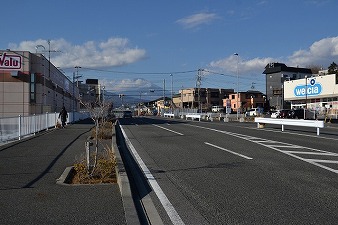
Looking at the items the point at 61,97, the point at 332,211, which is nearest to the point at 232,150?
the point at 332,211

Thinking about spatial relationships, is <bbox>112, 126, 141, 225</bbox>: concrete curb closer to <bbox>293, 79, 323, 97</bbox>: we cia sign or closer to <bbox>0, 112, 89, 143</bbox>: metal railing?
<bbox>0, 112, 89, 143</bbox>: metal railing

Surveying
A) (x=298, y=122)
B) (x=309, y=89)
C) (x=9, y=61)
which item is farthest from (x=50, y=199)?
(x=309, y=89)

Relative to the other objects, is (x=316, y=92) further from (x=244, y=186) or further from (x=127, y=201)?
(x=127, y=201)

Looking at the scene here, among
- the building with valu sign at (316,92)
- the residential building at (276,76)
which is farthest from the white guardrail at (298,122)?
the residential building at (276,76)

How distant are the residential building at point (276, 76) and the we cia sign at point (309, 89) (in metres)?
26.3

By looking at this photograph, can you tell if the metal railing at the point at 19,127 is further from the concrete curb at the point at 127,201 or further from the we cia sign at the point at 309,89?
the we cia sign at the point at 309,89

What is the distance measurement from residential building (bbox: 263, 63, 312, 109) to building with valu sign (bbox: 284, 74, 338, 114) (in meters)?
23.8

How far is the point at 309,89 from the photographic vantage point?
64.3m

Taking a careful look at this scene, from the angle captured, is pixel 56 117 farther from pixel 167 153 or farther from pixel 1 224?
pixel 1 224

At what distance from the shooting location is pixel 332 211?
5.93 metres

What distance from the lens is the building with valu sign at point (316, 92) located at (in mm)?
58031

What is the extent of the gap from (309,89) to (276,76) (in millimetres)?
36662

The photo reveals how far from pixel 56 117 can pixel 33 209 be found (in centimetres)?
2690

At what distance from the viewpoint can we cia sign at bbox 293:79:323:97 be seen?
204 feet
